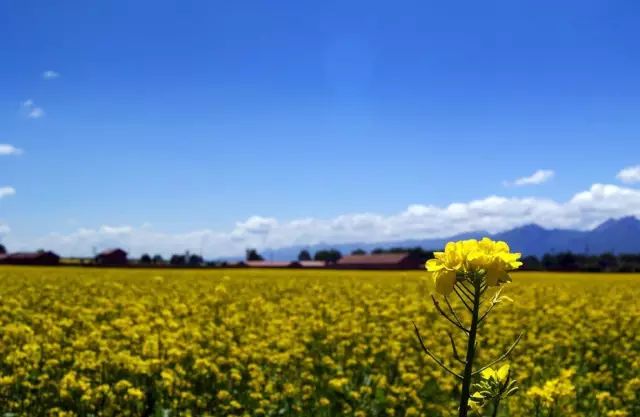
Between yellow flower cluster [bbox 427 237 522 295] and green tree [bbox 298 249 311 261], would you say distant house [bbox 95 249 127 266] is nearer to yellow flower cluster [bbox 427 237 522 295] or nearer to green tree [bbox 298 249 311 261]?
green tree [bbox 298 249 311 261]

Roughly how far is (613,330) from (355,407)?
7435mm

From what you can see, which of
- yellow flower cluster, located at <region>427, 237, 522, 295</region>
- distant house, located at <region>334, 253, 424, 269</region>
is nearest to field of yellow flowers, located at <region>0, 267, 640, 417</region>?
yellow flower cluster, located at <region>427, 237, 522, 295</region>

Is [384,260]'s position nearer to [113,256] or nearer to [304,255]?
[113,256]

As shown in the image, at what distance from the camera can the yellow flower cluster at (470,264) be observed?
1756 millimetres

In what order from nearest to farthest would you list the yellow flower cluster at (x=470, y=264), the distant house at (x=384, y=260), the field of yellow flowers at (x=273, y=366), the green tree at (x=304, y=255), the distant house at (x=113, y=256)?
the yellow flower cluster at (x=470, y=264) < the field of yellow flowers at (x=273, y=366) < the distant house at (x=384, y=260) < the distant house at (x=113, y=256) < the green tree at (x=304, y=255)

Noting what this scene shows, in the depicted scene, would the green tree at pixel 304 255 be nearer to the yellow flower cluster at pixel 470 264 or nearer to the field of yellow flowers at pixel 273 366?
the field of yellow flowers at pixel 273 366

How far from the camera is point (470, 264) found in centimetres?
178

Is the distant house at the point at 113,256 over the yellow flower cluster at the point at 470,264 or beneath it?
over

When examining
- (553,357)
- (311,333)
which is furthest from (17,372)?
(553,357)

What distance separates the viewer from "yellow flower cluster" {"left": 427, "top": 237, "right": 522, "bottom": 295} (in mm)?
1756

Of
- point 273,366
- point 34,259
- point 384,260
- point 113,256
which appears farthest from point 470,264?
point 113,256

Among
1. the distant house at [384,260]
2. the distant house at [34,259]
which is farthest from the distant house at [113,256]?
the distant house at [384,260]

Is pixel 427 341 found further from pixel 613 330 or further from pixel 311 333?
pixel 613 330

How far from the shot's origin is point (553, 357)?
1093cm
